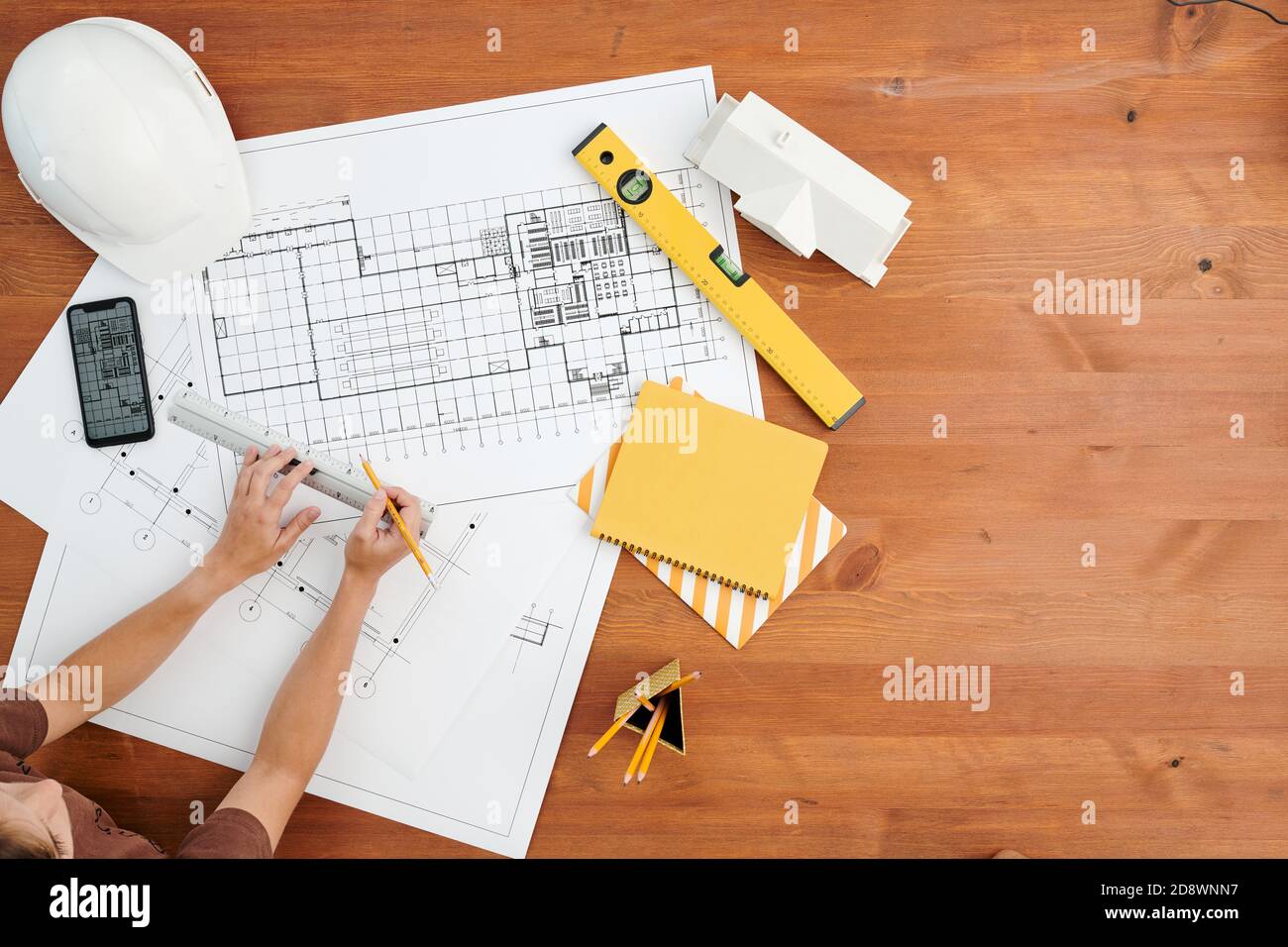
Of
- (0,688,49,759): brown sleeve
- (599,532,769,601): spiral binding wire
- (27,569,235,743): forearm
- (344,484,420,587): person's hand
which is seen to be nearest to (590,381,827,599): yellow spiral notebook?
(599,532,769,601): spiral binding wire

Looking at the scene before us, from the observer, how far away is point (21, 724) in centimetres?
106

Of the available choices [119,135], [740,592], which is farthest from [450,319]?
[740,592]

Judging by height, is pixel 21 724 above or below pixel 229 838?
above

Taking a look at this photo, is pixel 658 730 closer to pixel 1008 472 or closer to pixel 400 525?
pixel 400 525

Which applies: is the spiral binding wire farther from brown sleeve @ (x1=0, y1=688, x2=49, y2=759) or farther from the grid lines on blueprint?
brown sleeve @ (x1=0, y1=688, x2=49, y2=759)

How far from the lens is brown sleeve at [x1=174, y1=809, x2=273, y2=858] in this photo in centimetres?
98

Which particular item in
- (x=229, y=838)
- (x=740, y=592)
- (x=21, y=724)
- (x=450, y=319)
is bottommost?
(x=229, y=838)

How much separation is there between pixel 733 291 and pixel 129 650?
93 cm

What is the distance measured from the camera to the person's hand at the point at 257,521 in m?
1.09

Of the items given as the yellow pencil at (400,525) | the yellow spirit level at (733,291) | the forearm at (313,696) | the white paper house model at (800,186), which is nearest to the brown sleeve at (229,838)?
the forearm at (313,696)

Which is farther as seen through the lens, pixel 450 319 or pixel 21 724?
pixel 450 319

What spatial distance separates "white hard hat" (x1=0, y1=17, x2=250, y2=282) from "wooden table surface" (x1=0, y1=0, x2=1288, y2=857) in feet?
1.38

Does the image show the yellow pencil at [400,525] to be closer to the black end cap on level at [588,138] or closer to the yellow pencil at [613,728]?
the yellow pencil at [613,728]

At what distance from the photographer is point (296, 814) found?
1149mm
